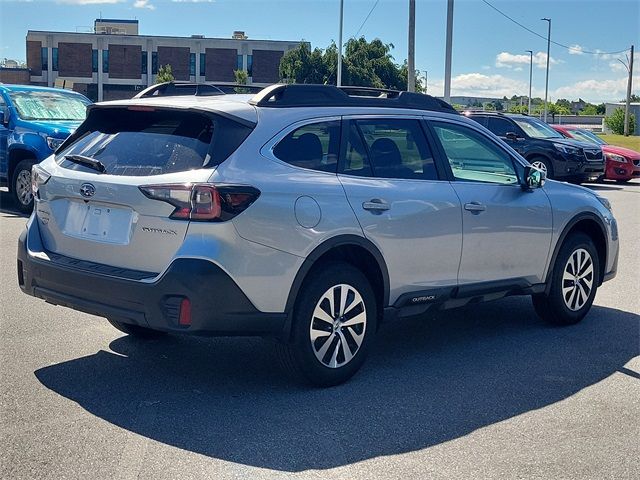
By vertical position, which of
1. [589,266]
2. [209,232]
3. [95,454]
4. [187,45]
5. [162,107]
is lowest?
[95,454]

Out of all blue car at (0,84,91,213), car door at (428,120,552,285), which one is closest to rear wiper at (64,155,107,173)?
car door at (428,120,552,285)

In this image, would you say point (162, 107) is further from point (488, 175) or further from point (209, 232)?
point (488, 175)

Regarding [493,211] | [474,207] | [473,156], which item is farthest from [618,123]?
[474,207]

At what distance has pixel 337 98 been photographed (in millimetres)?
5730

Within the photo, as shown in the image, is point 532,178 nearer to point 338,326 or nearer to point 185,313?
point 338,326

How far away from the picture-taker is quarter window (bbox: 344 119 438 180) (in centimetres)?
564

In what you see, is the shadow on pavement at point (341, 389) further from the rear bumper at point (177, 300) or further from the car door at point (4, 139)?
the car door at point (4, 139)

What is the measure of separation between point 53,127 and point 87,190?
8457mm

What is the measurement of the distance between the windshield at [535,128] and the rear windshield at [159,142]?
17.9 m

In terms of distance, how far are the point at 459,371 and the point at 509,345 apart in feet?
2.99

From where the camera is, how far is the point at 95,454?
4.21 metres

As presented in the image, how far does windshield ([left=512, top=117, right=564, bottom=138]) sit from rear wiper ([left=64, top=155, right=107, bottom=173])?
18020mm

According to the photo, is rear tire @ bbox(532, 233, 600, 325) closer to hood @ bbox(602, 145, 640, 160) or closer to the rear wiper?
the rear wiper

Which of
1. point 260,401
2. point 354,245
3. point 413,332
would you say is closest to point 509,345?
point 413,332
